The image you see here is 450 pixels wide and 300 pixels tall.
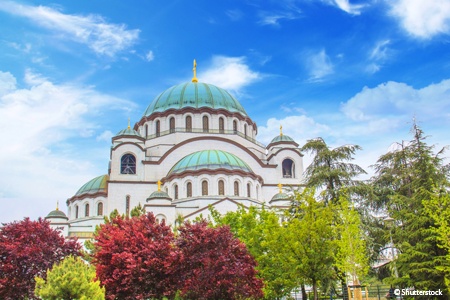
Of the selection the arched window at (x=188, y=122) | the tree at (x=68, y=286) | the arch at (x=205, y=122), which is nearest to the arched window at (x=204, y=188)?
the arched window at (x=188, y=122)

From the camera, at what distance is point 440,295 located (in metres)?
19.8

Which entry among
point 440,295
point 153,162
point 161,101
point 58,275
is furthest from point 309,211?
point 161,101

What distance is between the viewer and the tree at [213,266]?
59.6ft

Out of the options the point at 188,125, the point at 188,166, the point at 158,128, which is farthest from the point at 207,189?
the point at 158,128

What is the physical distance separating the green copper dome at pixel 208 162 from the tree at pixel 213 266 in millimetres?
22003

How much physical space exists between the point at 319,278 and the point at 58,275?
37.3ft

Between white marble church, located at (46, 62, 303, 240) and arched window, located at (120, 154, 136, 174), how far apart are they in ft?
0.16

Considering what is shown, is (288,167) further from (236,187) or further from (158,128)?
(158,128)

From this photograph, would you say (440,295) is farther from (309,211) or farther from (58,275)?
(58,275)

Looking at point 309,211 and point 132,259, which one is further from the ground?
point 309,211

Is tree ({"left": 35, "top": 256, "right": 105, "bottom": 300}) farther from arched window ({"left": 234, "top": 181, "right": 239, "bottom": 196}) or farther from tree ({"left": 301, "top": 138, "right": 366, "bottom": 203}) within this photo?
arched window ({"left": 234, "top": 181, "right": 239, "bottom": 196})

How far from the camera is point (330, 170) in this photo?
2581cm

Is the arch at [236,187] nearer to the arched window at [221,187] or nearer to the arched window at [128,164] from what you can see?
the arched window at [221,187]

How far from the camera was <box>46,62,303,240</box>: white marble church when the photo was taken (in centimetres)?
4106
